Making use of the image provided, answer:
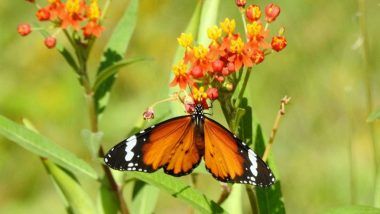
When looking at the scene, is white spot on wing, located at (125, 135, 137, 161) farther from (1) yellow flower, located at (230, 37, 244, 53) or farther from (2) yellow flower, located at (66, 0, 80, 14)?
(2) yellow flower, located at (66, 0, 80, 14)

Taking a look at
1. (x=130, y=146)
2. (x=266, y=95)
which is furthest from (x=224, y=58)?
(x=266, y=95)

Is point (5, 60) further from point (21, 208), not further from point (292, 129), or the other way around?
point (292, 129)

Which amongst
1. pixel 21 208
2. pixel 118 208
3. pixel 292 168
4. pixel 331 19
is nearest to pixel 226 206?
pixel 118 208

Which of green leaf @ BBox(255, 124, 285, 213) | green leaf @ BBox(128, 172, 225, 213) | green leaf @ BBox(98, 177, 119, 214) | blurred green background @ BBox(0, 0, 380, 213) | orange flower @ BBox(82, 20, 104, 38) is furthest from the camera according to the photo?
blurred green background @ BBox(0, 0, 380, 213)

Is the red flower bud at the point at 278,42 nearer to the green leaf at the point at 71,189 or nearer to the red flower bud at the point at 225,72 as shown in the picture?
the red flower bud at the point at 225,72

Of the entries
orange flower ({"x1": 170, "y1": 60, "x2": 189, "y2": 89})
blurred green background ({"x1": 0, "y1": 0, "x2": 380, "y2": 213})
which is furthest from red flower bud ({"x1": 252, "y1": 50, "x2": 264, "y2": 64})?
blurred green background ({"x1": 0, "y1": 0, "x2": 380, "y2": 213})

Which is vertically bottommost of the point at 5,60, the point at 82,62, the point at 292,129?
the point at 292,129
